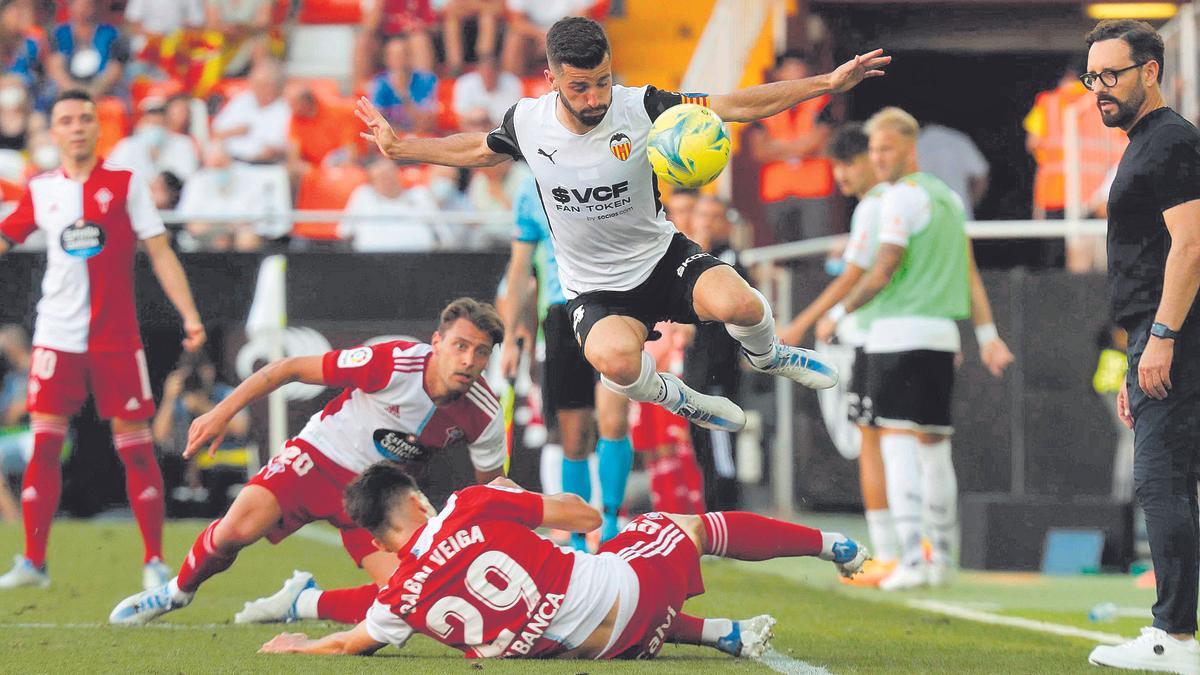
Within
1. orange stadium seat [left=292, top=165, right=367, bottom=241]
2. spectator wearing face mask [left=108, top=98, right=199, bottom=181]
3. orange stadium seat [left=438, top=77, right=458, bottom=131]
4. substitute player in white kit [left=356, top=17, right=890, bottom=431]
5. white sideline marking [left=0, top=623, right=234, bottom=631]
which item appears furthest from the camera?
orange stadium seat [left=438, top=77, right=458, bottom=131]

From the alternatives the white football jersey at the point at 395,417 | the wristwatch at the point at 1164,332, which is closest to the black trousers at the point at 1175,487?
the wristwatch at the point at 1164,332

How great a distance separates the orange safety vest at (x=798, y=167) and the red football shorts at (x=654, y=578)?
373 inches

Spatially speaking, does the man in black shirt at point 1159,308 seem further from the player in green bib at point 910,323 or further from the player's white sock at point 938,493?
the player's white sock at point 938,493

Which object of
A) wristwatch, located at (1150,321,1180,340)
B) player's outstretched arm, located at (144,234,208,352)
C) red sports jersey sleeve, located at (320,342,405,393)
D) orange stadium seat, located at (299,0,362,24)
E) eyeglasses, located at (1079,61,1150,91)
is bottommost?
red sports jersey sleeve, located at (320,342,405,393)

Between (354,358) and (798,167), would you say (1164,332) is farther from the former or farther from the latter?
(798,167)

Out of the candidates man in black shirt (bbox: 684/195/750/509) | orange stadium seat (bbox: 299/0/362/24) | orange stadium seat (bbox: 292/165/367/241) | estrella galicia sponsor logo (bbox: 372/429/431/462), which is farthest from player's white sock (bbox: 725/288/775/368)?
orange stadium seat (bbox: 299/0/362/24)

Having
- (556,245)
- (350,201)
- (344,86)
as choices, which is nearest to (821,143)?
(350,201)

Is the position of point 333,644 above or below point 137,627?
above

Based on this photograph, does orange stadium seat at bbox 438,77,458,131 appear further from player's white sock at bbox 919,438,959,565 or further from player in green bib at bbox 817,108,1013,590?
player's white sock at bbox 919,438,959,565

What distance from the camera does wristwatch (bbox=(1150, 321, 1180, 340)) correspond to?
566 centimetres

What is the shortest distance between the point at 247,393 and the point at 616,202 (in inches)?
65.9

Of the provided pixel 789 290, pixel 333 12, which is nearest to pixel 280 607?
pixel 789 290

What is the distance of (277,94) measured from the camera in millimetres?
17219

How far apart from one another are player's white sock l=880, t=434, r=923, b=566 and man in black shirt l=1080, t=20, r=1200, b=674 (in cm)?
334
